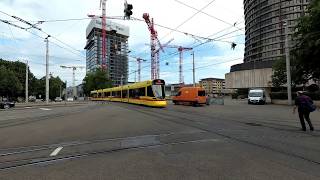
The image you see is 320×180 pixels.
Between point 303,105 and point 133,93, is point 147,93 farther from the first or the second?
point 303,105

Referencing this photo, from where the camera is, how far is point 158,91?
35969 mm

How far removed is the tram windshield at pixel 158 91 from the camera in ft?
117

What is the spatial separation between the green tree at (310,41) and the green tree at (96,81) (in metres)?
85.9

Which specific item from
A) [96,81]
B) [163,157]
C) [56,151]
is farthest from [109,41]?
Answer: [96,81]

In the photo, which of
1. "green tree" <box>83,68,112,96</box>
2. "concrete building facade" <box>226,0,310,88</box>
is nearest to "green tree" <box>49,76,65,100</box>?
"green tree" <box>83,68,112,96</box>

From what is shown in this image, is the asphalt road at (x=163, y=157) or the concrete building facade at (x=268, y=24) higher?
the concrete building facade at (x=268, y=24)

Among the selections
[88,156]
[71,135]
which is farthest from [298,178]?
[71,135]

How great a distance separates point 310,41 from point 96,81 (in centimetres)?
9969

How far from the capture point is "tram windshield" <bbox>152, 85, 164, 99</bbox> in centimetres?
3572

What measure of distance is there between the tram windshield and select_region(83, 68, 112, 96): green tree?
80795 mm

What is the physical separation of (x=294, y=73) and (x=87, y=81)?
98011mm

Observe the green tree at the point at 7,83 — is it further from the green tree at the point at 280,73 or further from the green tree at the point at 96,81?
the green tree at the point at 280,73

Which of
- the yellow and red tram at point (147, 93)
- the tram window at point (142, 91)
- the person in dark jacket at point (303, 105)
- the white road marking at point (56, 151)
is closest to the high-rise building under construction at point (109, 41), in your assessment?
the yellow and red tram at point (147, 93)

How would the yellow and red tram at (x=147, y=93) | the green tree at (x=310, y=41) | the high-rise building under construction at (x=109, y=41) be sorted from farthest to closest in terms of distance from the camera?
the high-rise building under construction at (x=109, y=41) < the yellow and red tram at (x=147, y=93) < the green tree at (x=310, y=41)
